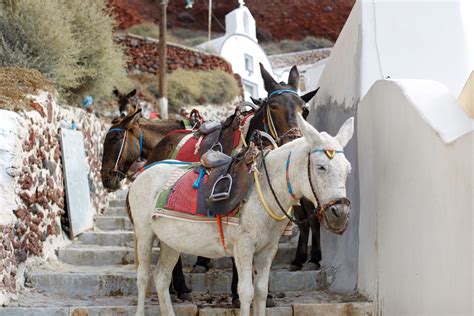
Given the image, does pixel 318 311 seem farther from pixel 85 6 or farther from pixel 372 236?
pixel 85 6

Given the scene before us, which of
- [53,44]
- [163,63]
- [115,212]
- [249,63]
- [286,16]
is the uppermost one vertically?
[286,16]

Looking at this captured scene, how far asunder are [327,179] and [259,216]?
0.74m

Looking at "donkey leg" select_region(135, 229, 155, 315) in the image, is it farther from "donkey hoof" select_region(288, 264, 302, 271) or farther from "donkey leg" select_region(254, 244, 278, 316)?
"donkey hoof" select_region(288, 264, 302, 271)

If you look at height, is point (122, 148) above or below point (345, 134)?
above

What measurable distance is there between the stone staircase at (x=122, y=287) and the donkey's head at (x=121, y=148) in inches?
36.2

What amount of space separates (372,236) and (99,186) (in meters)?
5.29

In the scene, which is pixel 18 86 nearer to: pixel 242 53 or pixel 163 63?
pixel 163 63

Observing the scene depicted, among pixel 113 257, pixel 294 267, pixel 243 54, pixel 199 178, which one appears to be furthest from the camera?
pixel 243 54

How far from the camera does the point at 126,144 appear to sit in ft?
22.8

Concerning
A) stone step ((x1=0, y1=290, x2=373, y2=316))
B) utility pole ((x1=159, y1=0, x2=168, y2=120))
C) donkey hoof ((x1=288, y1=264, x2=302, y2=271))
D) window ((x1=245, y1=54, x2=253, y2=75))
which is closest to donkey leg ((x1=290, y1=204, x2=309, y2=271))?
donkey hoof ((x1=288, y1=264, x2=302, y2=271))

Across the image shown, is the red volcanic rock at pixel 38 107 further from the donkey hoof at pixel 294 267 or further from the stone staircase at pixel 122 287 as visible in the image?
the donkey hoof at pixel 294 267

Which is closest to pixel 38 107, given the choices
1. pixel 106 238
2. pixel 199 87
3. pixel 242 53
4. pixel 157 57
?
pixel 106 238

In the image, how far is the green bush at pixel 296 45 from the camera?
42.9 m

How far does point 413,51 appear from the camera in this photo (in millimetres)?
6402
